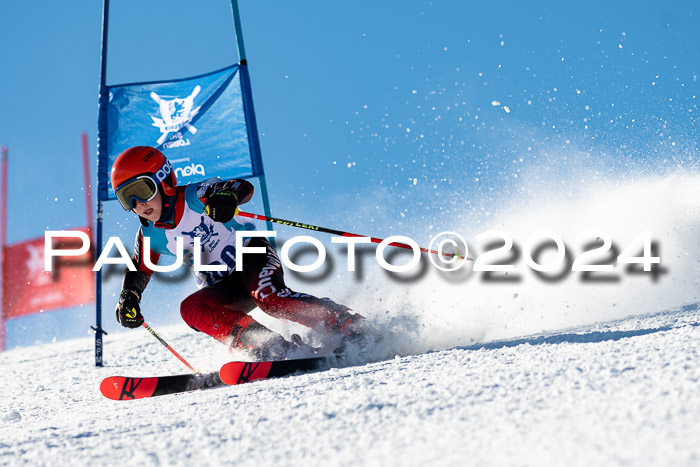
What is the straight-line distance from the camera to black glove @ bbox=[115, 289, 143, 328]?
3535mm

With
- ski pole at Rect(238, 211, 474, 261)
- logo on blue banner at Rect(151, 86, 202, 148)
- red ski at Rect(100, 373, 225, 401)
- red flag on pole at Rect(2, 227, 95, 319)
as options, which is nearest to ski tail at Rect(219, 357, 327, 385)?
red ski at Rect(100, 373, 225, 401)

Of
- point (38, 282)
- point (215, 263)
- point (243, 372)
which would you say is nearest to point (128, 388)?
point (243, 372)

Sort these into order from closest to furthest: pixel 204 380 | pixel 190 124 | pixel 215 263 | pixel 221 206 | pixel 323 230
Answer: pixel 204 380 < pixel 221 206 < pixel 215 263 < pixel 323 230 < pixel 190 124

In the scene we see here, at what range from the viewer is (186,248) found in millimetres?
3697

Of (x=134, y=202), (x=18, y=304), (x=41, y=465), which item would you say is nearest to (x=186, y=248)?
(x=134, y=202)

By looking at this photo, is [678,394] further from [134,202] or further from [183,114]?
[183,114]

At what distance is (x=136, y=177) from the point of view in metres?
3.46

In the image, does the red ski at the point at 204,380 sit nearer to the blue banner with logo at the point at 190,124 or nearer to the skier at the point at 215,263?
the skier at the point at 215,263

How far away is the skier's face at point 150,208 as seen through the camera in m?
3.52

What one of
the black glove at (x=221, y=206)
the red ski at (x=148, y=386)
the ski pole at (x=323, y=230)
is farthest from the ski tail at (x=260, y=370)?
the ski pole at (x=323, y=230)

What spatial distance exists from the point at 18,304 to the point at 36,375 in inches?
331

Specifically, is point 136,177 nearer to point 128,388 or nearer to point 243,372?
point 128,388

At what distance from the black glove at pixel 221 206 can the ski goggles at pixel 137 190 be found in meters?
0.33

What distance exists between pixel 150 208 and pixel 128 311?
0.59 metres
